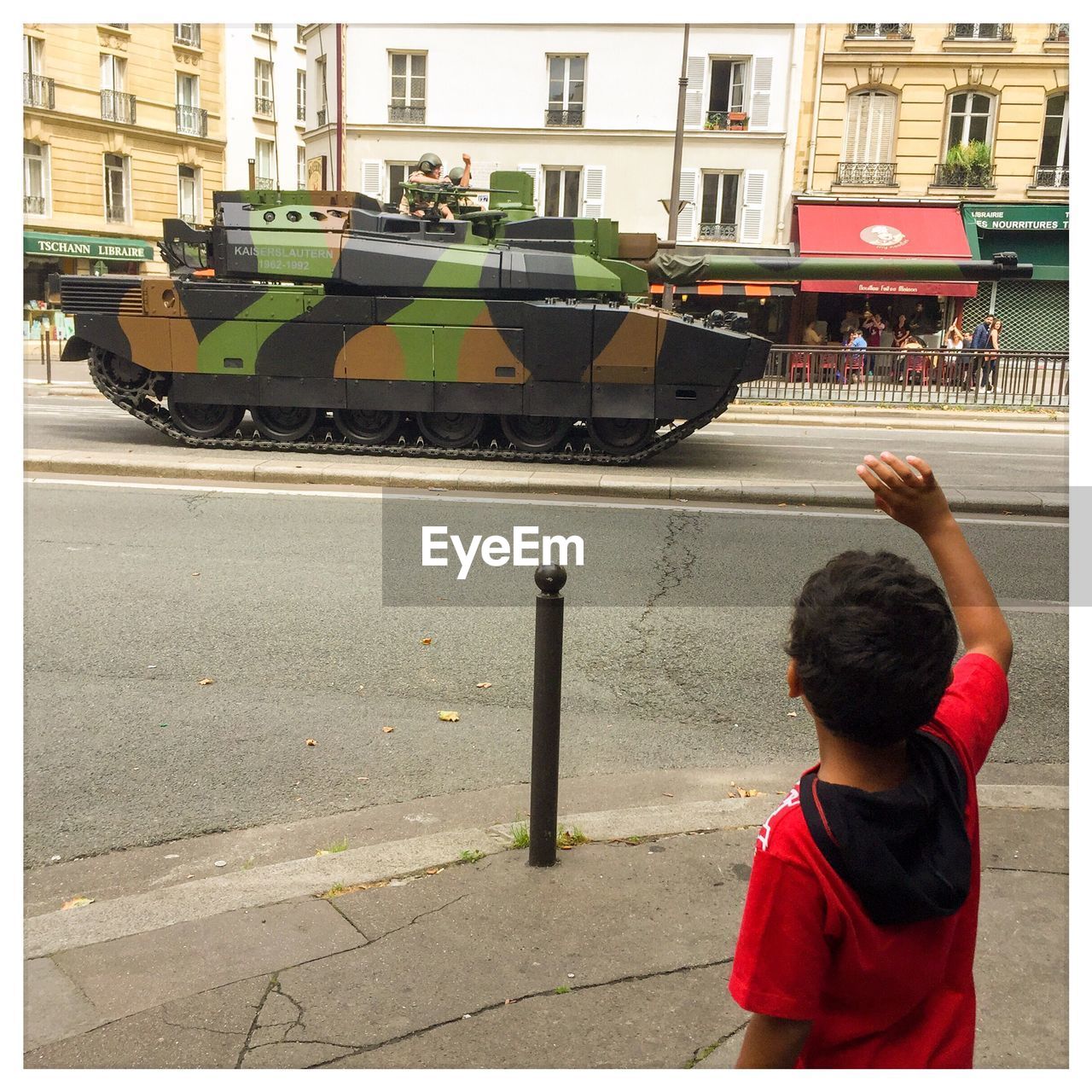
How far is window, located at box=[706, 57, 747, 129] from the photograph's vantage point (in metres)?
25.3

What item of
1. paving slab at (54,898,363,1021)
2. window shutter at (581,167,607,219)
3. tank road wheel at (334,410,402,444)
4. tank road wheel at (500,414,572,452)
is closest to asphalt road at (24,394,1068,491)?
tank road wheel at (334,410,402,444)

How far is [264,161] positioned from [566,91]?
21704mm

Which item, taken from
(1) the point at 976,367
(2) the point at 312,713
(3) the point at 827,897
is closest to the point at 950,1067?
(3) the point at 827,897

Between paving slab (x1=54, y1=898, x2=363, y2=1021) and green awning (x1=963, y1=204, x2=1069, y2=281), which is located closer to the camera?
paving slab (x1=54, y1=898, x2=363, y2=1021)

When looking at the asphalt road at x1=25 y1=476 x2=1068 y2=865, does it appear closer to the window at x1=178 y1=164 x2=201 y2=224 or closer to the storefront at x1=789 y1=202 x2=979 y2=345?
the storefront at x1=789 y1=202 x2=979 y2=345

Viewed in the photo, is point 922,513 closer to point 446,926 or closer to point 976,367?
point 446,926

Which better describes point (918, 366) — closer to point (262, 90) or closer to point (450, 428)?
point (450, 428)

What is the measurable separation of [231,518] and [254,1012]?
22.0 ft

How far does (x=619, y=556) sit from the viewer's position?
835 cm

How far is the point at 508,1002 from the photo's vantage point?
286 centimetres

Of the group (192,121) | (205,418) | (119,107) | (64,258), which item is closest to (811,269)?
(205,418)

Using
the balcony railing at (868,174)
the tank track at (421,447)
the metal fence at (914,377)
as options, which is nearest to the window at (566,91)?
the tank track at (421,447)

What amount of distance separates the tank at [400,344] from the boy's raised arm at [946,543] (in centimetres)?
1109

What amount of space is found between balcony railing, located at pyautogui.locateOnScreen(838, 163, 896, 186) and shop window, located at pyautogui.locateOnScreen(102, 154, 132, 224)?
2014 centimetres
